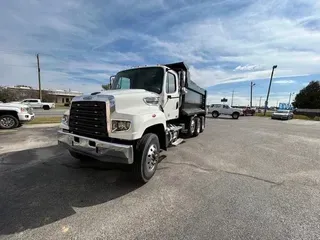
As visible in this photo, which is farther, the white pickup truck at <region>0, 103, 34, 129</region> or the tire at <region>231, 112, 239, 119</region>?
the tire at <region>231, 112, 239, 119</region>

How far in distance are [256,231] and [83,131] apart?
3.30 m

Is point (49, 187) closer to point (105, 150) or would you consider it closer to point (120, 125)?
point (105, 150)

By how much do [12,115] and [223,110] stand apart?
2332 centimetres

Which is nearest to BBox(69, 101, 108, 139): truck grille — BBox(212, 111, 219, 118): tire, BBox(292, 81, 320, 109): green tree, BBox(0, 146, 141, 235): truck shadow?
BBox(0, 146, 141, 235): truck shadow

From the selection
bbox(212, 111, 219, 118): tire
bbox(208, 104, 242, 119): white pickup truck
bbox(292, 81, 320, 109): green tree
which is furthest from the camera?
bbox(292, 81, 320, 109): green tree

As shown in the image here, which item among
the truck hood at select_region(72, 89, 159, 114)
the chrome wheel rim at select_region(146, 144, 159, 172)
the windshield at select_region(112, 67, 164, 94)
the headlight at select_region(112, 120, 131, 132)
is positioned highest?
the windshield at select_region(112, 67, 164, 94)

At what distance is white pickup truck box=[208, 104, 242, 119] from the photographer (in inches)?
1005

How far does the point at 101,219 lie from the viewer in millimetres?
2688

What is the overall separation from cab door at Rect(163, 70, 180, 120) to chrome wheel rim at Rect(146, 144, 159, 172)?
1.50 meters

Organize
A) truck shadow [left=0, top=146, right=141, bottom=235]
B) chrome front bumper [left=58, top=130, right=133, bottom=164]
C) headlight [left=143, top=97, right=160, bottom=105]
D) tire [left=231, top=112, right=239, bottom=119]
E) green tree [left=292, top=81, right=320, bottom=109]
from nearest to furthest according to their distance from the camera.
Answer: truck shadow [left=0, top=146, right=141, bottom=235] < chrome front bumper [left=58, top=130, right=133, bottom=164] < headlight [left=143, top=97, right=160, bottom=105] < tire [left=231, top=112, right=239, bottom=119] < green tree [left=292, top=81, right=320, bottom=109]

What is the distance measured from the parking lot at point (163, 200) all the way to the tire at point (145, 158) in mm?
199

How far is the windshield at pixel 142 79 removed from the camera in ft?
16.9

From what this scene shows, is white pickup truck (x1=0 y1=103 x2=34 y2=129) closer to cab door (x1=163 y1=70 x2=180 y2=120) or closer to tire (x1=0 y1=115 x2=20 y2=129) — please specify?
tire (x1=0 y1=115 x2=20 y2=129)

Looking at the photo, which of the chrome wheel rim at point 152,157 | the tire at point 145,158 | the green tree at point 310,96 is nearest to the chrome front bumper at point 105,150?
the tire at point 145,158
